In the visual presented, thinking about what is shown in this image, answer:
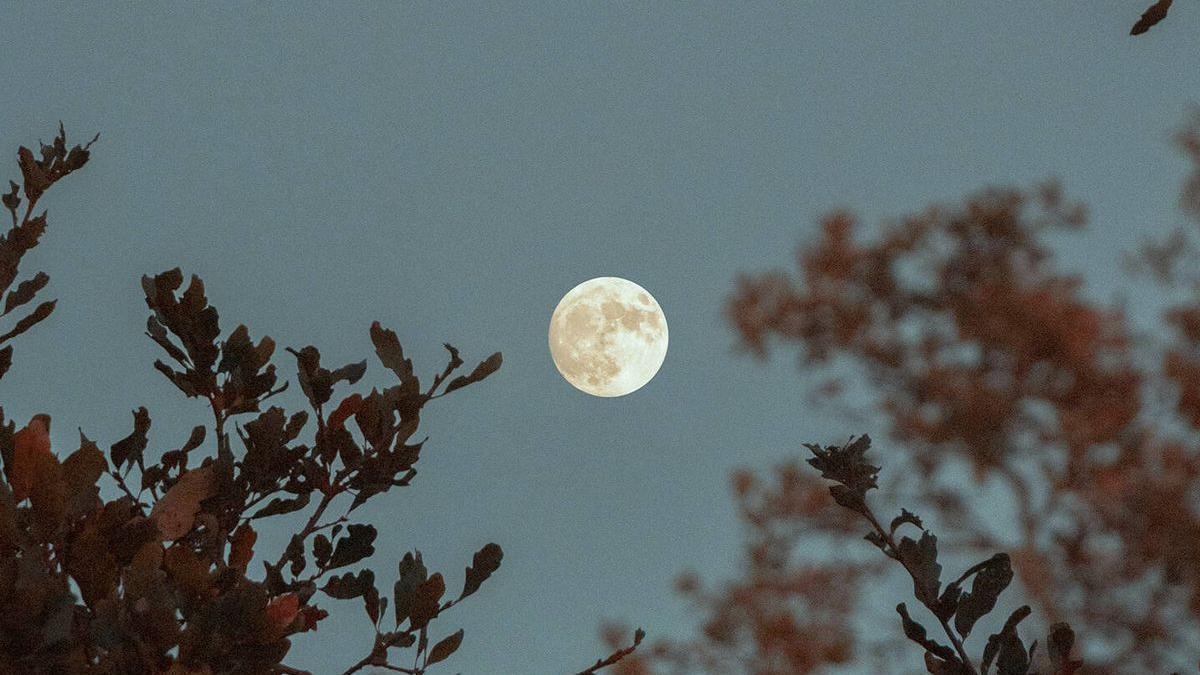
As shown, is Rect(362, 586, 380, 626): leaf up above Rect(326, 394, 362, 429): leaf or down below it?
below

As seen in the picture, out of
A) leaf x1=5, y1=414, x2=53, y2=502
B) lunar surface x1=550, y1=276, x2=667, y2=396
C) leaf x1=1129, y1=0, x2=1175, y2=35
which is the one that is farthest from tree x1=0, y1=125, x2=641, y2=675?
lunar surface x1=550, y1=276, x2=667, y2=396

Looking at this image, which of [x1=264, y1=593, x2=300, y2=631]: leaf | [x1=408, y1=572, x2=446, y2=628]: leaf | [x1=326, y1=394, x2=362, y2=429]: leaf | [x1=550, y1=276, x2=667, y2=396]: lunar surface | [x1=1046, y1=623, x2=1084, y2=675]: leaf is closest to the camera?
[x1=1046, y1=623, x2=1084, y2=675]: leaf

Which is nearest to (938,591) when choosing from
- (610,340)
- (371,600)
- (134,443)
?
(371,600)

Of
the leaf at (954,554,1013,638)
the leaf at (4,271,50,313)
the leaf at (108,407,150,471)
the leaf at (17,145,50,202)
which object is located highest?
the leaf at (17,145,50,202)

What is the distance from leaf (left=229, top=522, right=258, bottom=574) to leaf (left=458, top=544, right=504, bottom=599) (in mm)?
333

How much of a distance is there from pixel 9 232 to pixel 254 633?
102 centimetres

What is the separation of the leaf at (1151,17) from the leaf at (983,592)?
22.3 inches

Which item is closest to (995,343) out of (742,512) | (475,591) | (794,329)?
(794,329)

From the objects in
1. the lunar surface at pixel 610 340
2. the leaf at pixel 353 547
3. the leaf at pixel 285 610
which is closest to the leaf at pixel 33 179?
the leaf at pixel 353 547

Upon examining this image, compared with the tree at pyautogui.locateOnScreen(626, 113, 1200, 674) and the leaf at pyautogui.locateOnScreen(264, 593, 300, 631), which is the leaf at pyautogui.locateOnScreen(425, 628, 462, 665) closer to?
the leaf at pyautogui.locateOnScreen(264, 593, 300, 631)

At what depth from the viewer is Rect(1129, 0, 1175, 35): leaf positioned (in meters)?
1.08

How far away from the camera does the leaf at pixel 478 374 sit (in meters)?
1.69

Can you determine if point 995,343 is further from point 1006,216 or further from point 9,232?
point 9,232

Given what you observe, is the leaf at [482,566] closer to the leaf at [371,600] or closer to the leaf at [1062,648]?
the leaf at [371,600]
